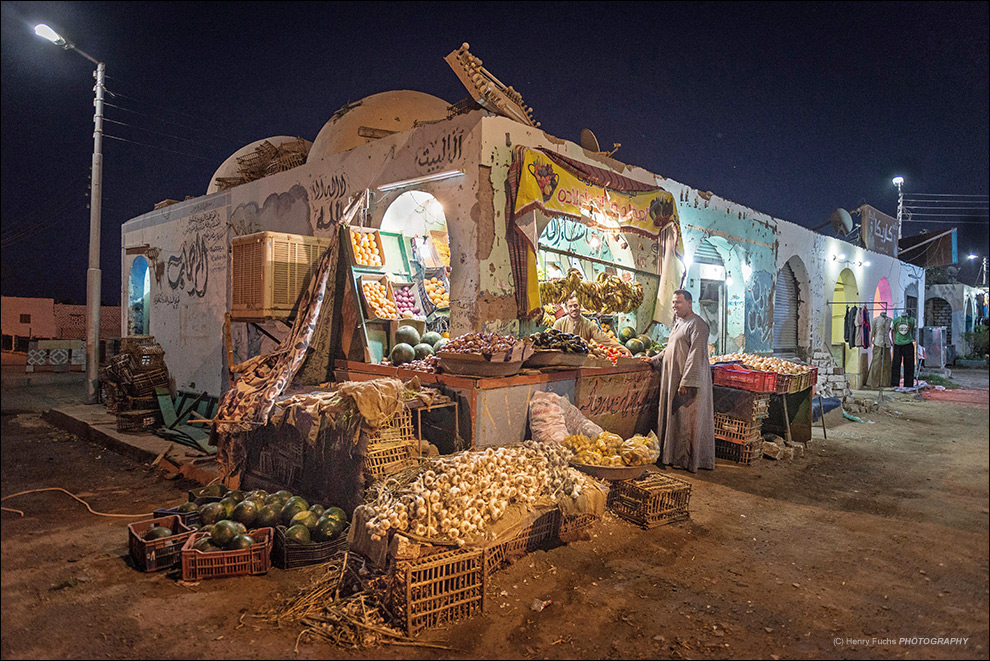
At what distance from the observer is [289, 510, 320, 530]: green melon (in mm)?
4531

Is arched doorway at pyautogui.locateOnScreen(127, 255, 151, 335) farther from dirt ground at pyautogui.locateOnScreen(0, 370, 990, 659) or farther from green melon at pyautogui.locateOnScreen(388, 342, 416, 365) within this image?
green melon at pyautogui.locateOnScreen(388, 342, 416, 365)

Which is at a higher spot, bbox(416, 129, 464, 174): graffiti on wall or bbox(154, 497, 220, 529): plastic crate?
bbox(416, 129, 464, 174): graffiti on wall

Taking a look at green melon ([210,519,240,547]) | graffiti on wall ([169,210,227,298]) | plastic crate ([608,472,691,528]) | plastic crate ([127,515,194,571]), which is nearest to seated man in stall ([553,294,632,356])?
plastic crate ([608,472,691,528])

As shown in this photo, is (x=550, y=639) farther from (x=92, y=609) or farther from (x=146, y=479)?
(x=146, y=479)

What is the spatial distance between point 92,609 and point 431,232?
7.57 metres

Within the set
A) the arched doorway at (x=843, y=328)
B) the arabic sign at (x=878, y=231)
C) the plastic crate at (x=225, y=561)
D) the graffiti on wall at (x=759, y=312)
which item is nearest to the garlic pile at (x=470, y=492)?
the plastic crate at (x=225, y=561)

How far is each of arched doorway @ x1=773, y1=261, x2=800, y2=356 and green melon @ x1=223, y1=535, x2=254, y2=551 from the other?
14079 millimetres

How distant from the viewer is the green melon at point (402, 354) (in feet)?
22.6

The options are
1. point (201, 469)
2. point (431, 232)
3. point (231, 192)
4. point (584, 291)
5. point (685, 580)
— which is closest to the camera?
point (685, 580)

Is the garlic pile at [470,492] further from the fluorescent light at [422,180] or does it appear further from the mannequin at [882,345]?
the mannequin at [882,345]

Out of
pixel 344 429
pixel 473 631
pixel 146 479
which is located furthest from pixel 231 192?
pixel 473 631

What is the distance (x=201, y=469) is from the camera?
6938 millimetres

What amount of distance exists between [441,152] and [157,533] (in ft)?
18.2

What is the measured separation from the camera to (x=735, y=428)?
302 inches
